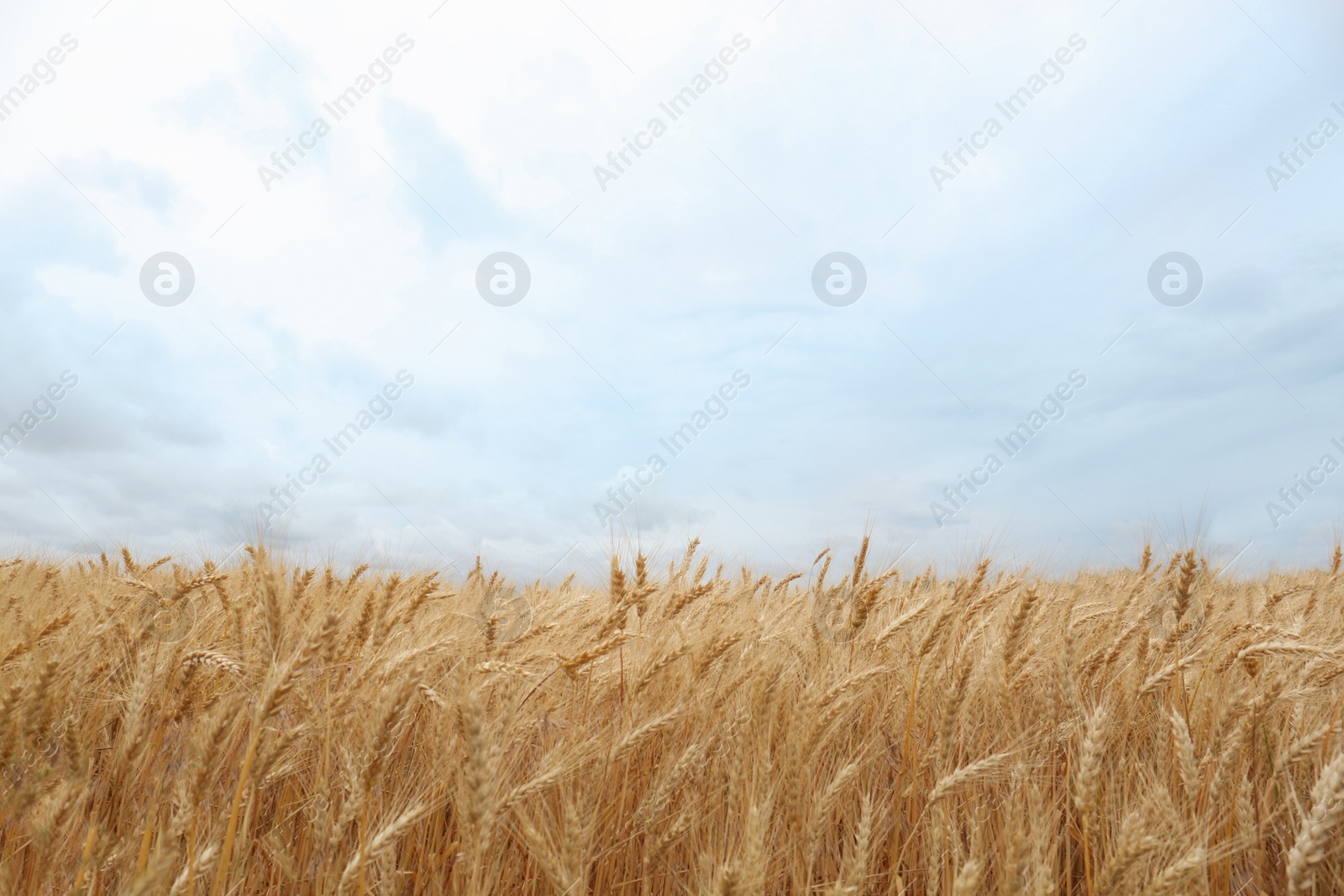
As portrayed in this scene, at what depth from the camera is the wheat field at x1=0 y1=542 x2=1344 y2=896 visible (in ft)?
4.86

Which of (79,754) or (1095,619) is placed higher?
(1095,619)

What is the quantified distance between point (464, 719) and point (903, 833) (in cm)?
171

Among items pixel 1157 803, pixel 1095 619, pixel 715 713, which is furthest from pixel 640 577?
pixel 1095 619

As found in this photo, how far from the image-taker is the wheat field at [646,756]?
148 centimetres

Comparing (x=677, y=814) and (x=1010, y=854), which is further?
Answer: (x=677, y=814)

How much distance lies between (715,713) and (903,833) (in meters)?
0.74

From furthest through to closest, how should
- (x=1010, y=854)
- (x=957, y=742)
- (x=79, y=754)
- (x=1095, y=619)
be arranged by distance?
(x=1095, y=619)
(x=957, y=742)
(x=79, y=754)
(x=1010, y=854)

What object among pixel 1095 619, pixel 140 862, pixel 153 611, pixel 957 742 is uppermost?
pixel 1095 619

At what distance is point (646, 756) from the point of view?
2.29 metres

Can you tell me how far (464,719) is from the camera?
1.34 m

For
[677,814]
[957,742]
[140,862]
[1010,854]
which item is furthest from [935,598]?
[140,862]

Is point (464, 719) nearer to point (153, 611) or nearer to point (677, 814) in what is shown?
point (677, 814)

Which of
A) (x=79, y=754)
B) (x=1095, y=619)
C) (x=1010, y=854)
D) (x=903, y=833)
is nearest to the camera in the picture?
(x=1010, y=854)

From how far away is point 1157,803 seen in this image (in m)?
1.72
